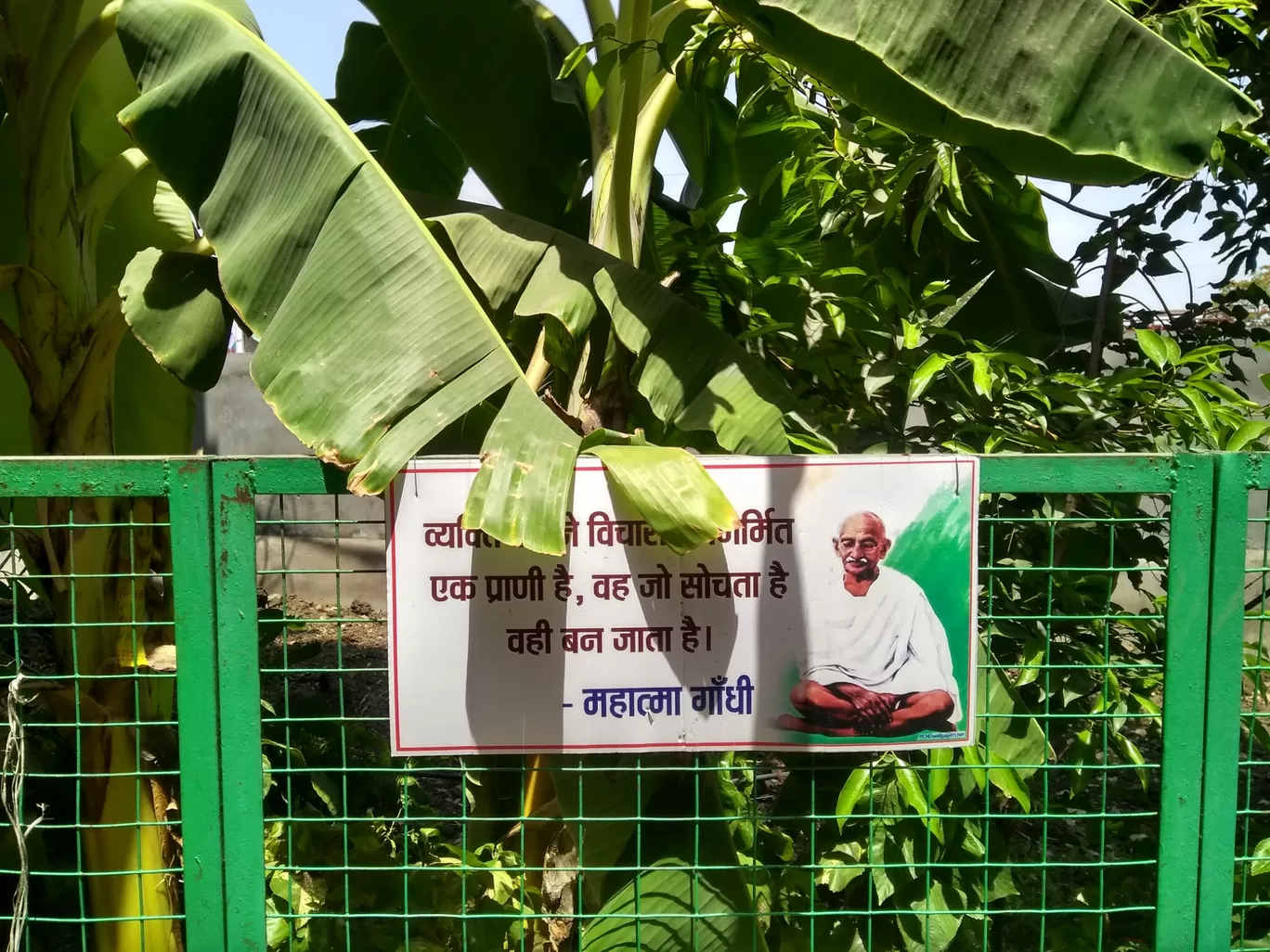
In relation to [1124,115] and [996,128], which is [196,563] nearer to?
[996,128]

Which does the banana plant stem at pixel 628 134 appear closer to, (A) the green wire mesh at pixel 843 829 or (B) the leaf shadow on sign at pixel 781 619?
(B) the leaf shadow on sign at pixel 781 619

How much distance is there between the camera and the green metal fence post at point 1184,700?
196 centimetres

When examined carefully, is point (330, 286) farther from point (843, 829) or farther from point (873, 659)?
point (843, 829)

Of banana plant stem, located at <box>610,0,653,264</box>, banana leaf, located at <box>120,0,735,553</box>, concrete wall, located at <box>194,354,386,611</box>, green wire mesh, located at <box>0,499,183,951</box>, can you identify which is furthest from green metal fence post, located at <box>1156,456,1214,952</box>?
concrete wall, located at <box>194,354,386,611</box>

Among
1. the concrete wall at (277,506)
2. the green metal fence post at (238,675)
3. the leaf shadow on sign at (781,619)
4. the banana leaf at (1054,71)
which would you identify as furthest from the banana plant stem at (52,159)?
the concrete wall at (277,506)

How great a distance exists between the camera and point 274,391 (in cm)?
191

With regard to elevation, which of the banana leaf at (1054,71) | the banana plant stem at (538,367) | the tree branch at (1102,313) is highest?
the banana leaf at (1054,71)

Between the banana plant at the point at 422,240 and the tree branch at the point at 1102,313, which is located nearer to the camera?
the banana plant at the point at 422,240

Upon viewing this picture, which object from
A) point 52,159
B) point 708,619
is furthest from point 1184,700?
point 52,159

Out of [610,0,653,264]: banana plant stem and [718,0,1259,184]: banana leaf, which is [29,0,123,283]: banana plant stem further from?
[718,0,1259,184]: banana leaf

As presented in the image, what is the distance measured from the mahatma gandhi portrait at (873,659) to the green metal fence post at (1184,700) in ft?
1.51

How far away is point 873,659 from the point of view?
1955 millimetres

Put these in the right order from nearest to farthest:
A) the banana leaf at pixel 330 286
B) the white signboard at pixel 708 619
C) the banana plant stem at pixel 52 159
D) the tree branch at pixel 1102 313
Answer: the banana leaf at pixel 330 286, the white signboard at pixel 708 619, the banana plant stem at pixel 52 159, the tree branch at pixel 1102 313

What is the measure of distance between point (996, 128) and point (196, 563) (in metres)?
1.79
